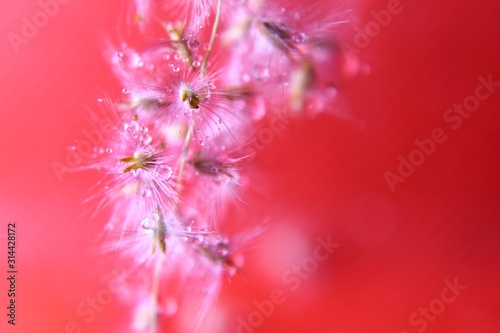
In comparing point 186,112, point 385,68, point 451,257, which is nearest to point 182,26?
point 186,112

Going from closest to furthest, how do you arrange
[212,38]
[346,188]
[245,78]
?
[212,38] < [245,78] < [346,188]

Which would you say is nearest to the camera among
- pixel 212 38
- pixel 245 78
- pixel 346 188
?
pixel 212 38

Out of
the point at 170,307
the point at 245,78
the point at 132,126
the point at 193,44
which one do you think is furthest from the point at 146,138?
the point at 170,307

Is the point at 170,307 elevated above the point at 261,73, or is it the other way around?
the point at 261,73

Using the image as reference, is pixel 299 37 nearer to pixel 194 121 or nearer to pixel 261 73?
pixel 261 73

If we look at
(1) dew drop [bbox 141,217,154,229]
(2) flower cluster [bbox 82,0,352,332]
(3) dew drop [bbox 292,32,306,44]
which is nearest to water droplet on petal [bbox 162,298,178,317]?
(2) flower cluster [bbox 82,0,352,332]

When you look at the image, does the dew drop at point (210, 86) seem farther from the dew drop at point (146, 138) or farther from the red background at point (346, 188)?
the red background at point (346, 188)

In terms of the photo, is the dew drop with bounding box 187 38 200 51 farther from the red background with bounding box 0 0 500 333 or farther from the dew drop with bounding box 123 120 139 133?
the red background with bounding box 0 0 500 333
